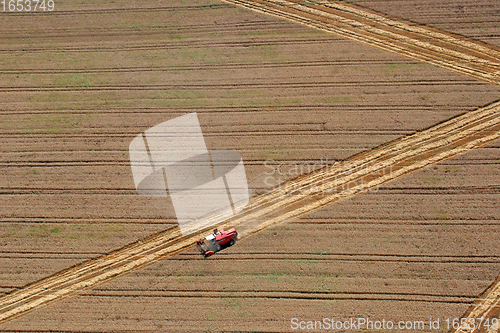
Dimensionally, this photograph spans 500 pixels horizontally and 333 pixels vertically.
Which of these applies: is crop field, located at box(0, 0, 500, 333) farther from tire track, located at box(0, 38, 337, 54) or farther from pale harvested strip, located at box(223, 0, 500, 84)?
pale harvested strip, located at box(223, 0, 500, 84)

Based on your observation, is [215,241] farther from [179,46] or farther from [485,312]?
[179,46]

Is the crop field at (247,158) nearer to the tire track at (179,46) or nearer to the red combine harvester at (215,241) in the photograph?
the tire track at (179,46)

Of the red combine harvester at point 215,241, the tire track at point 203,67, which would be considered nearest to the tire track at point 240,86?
the tire track at point 203,67

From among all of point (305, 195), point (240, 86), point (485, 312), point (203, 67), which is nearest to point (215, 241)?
point (305, 195)

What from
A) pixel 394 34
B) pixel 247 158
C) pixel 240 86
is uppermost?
pixel 394 34

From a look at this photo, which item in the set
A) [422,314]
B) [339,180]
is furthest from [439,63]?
[422,314]

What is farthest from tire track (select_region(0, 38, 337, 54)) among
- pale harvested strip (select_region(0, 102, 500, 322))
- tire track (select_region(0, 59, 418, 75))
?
pale harvested strip (select_region(0, 102, 500, 322))
